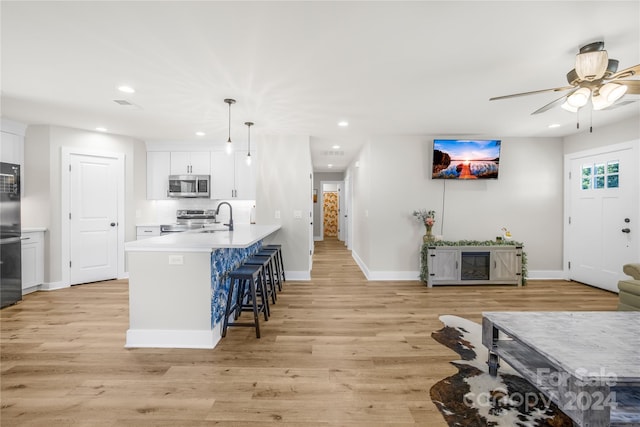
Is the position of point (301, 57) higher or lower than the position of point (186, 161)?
higher

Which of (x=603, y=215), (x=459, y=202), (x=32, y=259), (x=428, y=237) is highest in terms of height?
(x=459, y=202)

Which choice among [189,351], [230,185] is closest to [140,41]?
[189,351]

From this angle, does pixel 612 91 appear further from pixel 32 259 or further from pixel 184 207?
pixel 32 259

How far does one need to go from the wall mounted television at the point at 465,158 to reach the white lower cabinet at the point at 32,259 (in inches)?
239

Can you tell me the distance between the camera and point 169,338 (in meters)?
2.59

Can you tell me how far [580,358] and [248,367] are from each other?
2072 millimetres

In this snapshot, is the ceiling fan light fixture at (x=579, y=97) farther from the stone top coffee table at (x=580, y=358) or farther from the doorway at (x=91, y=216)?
the doorway at (x=91, y=216)

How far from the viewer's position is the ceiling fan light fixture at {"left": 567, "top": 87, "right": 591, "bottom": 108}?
2164 millimetres

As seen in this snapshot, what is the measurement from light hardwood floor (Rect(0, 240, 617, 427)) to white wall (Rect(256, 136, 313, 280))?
1152 millimetres

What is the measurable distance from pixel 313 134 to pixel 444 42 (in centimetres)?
280

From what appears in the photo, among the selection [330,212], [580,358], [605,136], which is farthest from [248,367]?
[330,212]

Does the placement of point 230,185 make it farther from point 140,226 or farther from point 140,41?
point 140,41

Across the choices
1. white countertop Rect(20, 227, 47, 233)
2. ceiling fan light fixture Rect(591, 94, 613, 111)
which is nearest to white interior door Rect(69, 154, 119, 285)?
white countertop Rect(20, 227, 47, 233)

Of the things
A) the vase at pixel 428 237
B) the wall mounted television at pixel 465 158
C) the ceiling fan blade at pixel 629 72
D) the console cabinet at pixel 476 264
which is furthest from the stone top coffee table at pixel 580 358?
the wall mounted television at pixel 465 158
